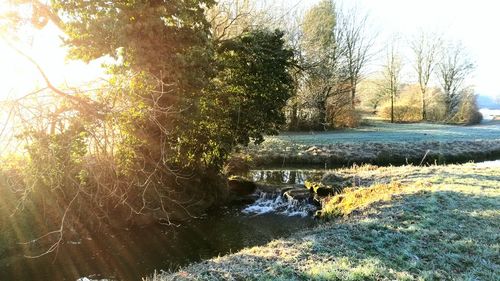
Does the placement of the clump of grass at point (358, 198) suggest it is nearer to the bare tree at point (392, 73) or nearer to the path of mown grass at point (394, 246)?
the path of mown grass at point (394, 246)

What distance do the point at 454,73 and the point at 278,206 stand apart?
45.0 metres

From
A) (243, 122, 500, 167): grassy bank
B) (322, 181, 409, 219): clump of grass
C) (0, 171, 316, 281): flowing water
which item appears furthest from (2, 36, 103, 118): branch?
(243, 122, 500, 167): grassy bank

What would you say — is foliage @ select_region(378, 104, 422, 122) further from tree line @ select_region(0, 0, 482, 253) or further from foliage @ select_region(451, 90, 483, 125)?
tree line @ select_region(0, 0, 482, 253)

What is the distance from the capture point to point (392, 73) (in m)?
51.8

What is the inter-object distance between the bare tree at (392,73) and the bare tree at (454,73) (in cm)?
558

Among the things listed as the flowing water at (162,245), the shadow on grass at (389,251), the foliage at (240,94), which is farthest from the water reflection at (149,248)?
the foliage at (240,94)

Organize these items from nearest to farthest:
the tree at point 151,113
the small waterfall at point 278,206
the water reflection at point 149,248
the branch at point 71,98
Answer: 1. the branch at point 71,98
2. the tree at point 151,113
3. the water reflection at point 149,248
4. the small waterfall at point 278,206

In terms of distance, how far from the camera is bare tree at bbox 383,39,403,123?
167ft

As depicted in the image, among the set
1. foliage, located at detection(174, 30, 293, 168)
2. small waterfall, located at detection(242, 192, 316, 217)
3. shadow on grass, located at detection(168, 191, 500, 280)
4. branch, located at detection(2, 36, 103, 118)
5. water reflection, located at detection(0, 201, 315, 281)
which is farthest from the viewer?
small waterfall, located at detection(242, 192, 316, 217)

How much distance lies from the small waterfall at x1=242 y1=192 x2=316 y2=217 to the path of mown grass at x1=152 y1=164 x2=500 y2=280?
2.72m

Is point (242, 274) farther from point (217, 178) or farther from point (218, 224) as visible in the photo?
point (217, 178)

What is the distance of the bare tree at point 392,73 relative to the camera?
50.8m

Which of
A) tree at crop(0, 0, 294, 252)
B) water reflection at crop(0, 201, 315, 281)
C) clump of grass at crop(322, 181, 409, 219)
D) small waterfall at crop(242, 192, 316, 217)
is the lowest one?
water reflection at crop(0, 201, 315, 281)

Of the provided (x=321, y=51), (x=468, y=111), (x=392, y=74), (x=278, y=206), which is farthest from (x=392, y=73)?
(x=278, y=206)
